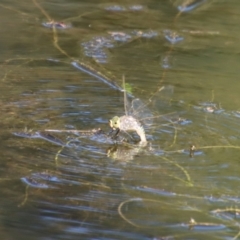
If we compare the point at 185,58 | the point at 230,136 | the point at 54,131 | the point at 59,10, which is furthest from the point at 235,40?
the point at 54,131

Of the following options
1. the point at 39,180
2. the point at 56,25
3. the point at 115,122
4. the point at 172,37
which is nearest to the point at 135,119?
the point at 115,122

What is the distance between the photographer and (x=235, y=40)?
399 centimetres

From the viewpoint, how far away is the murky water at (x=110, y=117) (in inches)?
82.0

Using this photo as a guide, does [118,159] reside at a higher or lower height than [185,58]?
lower

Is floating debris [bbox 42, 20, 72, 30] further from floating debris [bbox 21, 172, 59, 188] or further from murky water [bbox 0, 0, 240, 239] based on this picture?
floating debris [bbox 21, 172, 59, 188]

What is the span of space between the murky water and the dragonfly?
37 mm

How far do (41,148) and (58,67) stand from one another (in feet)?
2.95

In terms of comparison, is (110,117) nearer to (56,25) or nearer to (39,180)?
(39,180)

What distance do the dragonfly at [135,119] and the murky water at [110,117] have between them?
1.4 inches

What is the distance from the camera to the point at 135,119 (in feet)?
8.69

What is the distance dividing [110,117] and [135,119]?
0.18 m

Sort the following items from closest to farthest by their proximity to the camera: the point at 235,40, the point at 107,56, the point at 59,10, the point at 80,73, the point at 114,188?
the point at 114,188 → the point at 80,73 → the point at 107,56 → the point at 235,40 → the point at 59,10

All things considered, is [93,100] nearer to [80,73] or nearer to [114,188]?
[80,73]

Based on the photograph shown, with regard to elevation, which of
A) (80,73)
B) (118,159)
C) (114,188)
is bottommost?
(114,188)
